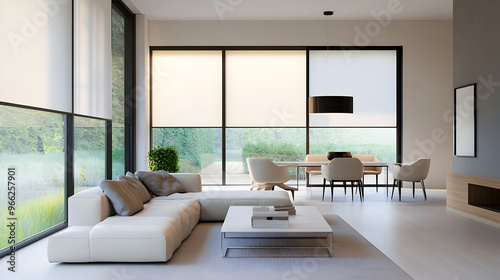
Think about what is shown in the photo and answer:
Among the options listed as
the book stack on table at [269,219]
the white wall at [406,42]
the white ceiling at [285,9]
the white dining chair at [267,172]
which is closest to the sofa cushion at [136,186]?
the book stack on table at [269,219]

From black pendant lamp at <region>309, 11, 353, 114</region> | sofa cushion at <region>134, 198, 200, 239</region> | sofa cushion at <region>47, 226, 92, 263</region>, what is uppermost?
black pendant lamp at <region>309, 11, 353, 114</region>

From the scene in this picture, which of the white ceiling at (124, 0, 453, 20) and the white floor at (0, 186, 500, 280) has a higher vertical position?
the white ceiling at (124, 0, 453, 20)

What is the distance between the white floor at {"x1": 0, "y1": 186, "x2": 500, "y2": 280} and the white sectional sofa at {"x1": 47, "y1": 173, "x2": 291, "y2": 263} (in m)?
0.14

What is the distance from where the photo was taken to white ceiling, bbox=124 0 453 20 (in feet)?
27.9

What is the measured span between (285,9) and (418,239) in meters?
5.56

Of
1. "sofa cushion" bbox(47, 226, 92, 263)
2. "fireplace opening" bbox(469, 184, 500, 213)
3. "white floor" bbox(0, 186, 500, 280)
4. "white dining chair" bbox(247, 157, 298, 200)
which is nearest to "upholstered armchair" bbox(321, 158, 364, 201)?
"white floor" bbox(0, 186, 500, 280)

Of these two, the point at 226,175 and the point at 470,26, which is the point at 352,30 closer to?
the point at 470,26

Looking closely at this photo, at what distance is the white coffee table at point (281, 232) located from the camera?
4012 millimetres

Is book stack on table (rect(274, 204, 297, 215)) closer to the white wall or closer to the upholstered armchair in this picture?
the upholstered armchair

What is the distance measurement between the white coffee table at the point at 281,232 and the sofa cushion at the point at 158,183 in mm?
1283

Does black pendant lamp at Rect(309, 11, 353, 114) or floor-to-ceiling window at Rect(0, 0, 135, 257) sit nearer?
floor-to-ceiling window at Rect(0, 0, 135, 257)

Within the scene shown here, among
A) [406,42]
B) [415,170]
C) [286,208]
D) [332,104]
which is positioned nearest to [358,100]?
[406,42]

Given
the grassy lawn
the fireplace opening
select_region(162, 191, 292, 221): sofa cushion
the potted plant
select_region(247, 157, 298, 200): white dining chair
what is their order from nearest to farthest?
1. the grassy lawn
2. select_region(162, 191, 292, 221): sofa cushion
3. the fireplace opening
4. select_region(247, 157, 298, 200): white dining chair
5. the potted plant

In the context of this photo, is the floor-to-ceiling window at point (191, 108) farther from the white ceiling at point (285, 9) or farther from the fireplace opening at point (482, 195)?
the fireplace opening at point (482, 195)
